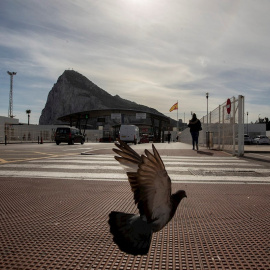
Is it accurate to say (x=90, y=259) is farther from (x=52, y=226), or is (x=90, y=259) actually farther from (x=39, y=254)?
(x=52, y=226)

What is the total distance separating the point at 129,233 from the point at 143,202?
8.0 inches

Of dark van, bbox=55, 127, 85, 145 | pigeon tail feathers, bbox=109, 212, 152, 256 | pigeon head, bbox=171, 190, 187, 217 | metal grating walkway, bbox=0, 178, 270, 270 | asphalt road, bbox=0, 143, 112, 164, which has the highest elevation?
dark van, bbox=55, 127, 85, 145

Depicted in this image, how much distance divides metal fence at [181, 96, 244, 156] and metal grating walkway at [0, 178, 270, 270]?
279 inches

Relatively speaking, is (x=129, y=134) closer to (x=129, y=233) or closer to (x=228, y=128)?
(x=228, y=128)

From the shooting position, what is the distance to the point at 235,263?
2.11 metres

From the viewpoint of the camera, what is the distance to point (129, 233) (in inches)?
69.9

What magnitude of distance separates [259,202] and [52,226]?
2617 millimetres

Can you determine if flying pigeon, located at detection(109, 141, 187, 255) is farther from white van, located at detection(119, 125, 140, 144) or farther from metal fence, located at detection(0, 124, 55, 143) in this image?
metal fence, located at detection(0, 124, 55, 143)

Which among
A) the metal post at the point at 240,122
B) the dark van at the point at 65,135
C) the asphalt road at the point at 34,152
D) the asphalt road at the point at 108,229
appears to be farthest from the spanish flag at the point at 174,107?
the asphalt road at the point at 108,229

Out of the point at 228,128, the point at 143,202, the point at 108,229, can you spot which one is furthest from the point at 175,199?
the point at 228,128

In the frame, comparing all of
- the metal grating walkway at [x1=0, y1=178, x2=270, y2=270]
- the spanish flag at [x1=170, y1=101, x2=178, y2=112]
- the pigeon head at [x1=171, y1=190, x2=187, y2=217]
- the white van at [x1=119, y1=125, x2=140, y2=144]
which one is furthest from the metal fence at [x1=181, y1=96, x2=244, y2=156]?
the spanish flag at [x1=170, y1=101, x2=178, y2=112]

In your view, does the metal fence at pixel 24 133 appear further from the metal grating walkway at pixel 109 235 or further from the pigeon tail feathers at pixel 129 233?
the pigeon tail feathers at pixel 129 233

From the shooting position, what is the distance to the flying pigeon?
171 centimetres

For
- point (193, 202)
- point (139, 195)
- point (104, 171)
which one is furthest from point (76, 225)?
point (104, 171)
